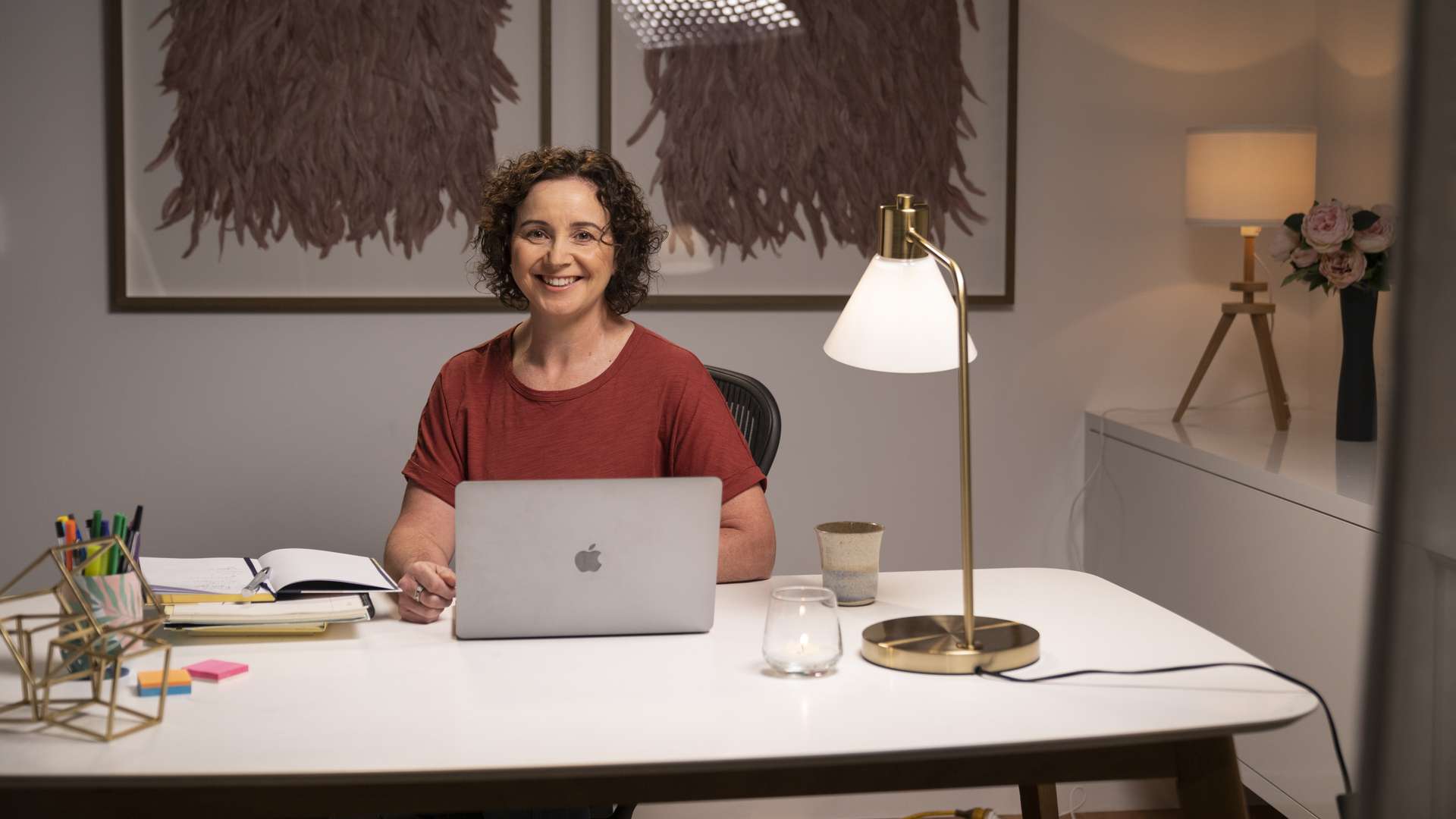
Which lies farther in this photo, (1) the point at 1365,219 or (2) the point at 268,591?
(1) the point at 1365,219

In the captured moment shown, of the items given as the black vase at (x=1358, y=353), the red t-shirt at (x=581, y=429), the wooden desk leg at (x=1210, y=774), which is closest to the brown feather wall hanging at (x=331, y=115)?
the red t-shirt at (x=581, y=429)

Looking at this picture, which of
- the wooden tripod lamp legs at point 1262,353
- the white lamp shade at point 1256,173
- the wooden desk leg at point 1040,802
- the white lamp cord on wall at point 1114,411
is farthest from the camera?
the white lamp cord on wall at point 1114,411

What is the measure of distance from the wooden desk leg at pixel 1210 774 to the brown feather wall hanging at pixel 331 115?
2232mm

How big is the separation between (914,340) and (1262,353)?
187cm

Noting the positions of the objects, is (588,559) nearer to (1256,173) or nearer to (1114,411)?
(1256,173)

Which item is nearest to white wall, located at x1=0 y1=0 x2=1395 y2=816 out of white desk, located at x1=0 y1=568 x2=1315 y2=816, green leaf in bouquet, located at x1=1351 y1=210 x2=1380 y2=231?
green leaf in bouquet, located at x1=1351 y1=210 x2=1380 y2=231

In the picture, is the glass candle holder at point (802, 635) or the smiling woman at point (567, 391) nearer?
the glass candle holder at point (802, 635)

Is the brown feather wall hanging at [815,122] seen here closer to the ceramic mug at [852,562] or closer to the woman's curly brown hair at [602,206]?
the woman's curly brown hair at [602,206]

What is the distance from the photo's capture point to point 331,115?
9.75 feet

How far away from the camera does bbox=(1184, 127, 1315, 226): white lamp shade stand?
2.86m

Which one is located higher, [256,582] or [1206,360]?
[1206,360]

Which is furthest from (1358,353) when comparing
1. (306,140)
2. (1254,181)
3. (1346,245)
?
(306,140)

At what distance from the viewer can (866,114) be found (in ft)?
10.2

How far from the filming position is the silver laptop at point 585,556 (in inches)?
56.2
